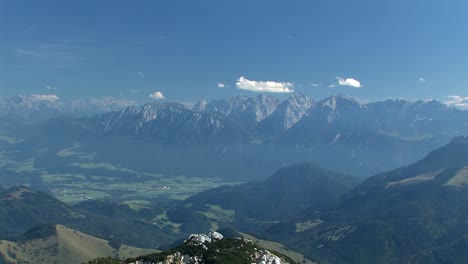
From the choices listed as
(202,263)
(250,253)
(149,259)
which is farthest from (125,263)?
(250,253)

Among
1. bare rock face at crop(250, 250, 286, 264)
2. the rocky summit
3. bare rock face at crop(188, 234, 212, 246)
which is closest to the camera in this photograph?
the rocky summit

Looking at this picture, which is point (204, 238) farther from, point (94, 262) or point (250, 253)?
point (94, 262)

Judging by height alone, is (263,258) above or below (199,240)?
below

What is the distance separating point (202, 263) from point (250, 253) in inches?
836

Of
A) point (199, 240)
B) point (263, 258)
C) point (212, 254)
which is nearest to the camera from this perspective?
point (212, 254)

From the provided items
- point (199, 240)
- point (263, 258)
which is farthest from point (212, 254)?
point (263, 258)

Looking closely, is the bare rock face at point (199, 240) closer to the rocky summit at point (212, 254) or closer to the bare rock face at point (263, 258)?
the rocky summit at point (212, 254)

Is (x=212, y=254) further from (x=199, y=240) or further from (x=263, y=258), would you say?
(x=263, y=258)

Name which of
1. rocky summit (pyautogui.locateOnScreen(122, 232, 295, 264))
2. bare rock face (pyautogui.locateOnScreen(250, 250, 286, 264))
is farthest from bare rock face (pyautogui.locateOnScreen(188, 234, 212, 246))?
bare rock face (pyautogui.locateOnScreen(250, 250, 286, 264))

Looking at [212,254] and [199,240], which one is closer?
[212,254]

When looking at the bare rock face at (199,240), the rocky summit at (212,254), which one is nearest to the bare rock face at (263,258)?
the rocky summit at (212,254)

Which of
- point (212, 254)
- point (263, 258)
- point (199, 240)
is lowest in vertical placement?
point (263, 258)

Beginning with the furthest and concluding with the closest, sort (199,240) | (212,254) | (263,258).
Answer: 1. (199,240)
2. (263,258)
3. (212,254)

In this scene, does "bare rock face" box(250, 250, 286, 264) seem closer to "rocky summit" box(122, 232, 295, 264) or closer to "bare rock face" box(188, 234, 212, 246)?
"rocky summit" box(122, 232, 295, 264)
